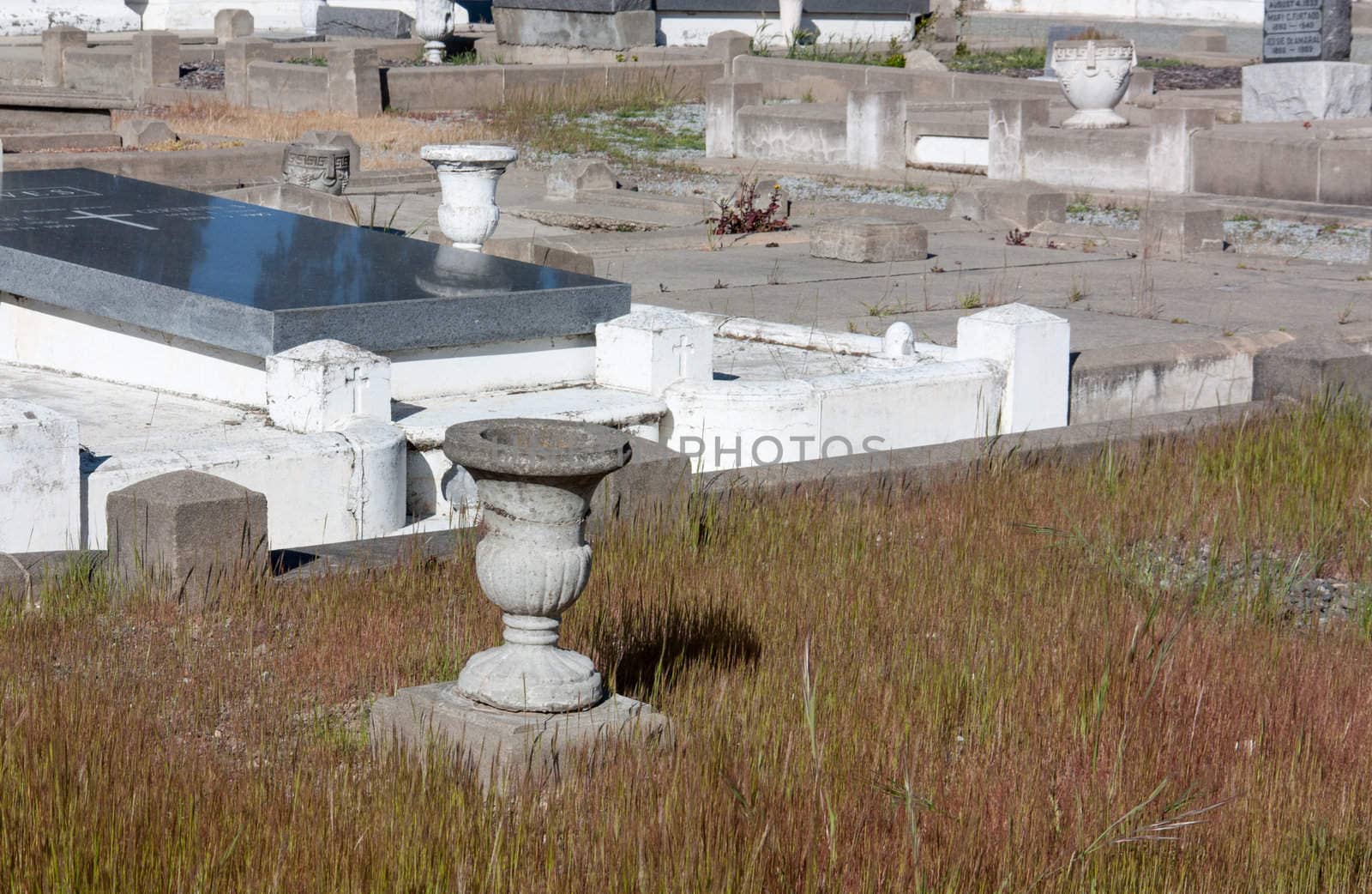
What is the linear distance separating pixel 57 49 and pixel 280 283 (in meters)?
24.5

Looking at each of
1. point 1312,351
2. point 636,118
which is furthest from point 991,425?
point 636,118

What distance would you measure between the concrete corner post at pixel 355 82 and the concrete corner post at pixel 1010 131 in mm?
10019

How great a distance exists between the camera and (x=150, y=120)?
812 inches

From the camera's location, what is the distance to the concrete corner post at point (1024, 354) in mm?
8758

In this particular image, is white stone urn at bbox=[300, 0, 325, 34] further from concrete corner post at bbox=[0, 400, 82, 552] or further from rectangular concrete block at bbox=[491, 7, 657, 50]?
concrete corner post at bbox=[0, 400, 82, 552]

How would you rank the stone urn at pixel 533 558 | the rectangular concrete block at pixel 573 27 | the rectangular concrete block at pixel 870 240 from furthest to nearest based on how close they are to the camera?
the rectangular concrete block at pixel 573 27 < the rectangular concrete block at pixel 870 240 < the stone urn at pixel 533 558

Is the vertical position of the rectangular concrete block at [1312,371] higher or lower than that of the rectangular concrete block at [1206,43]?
lower

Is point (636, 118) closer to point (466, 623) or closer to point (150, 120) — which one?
point (150, 120)

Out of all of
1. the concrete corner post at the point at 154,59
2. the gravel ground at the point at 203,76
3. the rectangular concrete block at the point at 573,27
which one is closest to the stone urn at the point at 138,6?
the gravel ground at the point at 203,76

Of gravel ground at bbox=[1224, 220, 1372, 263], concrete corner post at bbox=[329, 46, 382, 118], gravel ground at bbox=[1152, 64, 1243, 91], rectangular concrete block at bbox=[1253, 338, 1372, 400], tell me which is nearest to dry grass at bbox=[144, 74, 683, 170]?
concrete corner post at bbox=[329, 46, 382, 118]

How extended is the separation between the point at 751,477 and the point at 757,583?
1204 mm

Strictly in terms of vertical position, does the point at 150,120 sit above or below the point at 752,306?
above

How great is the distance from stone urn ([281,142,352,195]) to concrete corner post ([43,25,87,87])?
16.3 meters

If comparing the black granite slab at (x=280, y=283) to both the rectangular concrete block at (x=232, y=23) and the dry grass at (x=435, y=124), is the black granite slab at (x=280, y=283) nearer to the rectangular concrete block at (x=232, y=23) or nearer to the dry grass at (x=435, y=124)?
the dry grass at (x=435, y=124)
